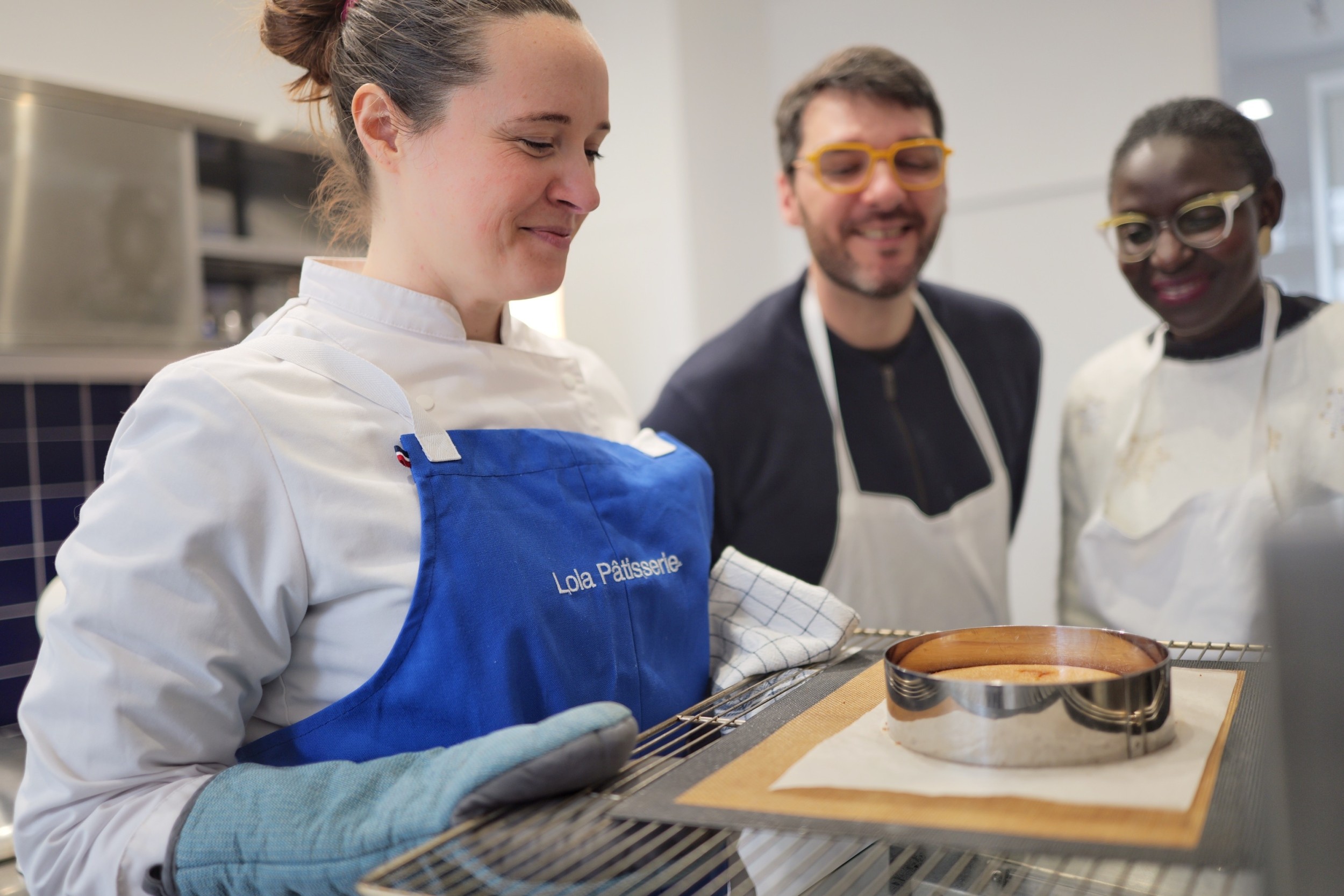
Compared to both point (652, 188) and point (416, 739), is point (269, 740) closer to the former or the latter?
point (416, 739)

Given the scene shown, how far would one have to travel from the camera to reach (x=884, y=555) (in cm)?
151

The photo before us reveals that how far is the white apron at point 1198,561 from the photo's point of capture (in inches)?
47.1

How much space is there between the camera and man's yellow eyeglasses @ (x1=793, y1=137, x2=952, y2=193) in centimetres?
150

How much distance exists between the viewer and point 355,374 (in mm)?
797

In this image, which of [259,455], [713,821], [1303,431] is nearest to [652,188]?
[1303,431]

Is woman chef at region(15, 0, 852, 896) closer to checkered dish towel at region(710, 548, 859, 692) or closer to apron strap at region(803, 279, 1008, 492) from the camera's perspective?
checkered dish towel at region(710, 548, 859, 692)

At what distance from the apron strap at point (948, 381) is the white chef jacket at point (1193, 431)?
19 centimetres

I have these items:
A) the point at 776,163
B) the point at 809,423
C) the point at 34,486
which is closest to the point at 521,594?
the point at 809,423

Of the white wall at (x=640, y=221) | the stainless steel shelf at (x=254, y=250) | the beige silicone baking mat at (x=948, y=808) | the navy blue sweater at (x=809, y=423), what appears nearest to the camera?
the beige silicone baking mat at (x=948, y=808)

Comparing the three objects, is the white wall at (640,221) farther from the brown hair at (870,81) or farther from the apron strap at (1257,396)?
the apron strap at (1257,396)

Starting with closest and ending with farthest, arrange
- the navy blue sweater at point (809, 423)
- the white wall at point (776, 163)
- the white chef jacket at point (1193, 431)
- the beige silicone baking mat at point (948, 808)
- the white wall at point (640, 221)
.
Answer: the beige silicone baking mat at point (948, 808)
the white chef jacket at point (1193, 431)
the navy blue sweater at point (809, 423)
the white wall at point (776, 163)
the white wall at point (640, 221)

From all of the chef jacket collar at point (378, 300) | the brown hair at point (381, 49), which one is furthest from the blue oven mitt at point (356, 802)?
the brown hair at point (381, 49)

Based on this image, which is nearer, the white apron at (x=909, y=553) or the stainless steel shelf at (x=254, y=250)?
the white apron at (x=909, y=553)

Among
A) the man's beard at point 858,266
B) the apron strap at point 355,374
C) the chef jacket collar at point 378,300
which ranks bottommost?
the apron strap at point 355,374
